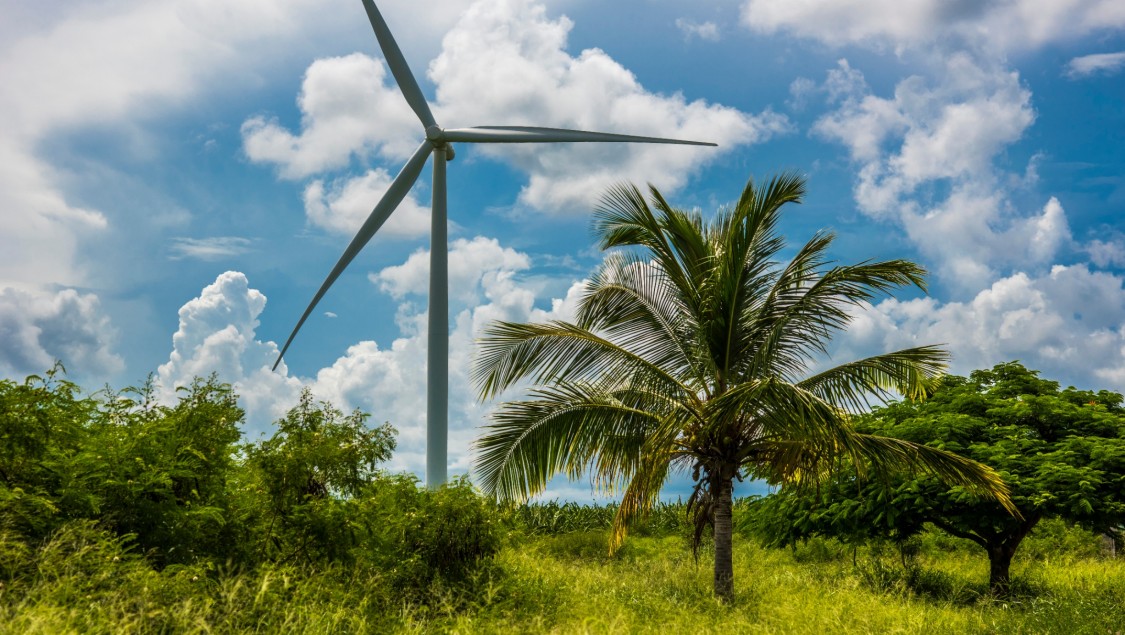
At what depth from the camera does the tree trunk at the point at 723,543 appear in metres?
13.0

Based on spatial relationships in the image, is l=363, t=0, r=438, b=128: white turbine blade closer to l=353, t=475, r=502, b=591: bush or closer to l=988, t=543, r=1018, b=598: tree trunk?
l=353, t=475, r=502, b=591: bush

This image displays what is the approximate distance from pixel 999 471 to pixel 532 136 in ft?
36.8

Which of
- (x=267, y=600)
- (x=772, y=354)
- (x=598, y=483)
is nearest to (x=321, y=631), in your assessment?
(x=267, y=600)

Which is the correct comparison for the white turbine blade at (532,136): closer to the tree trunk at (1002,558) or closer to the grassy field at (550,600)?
the grassy field at (550,600)

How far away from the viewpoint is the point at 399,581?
12180 millimetres

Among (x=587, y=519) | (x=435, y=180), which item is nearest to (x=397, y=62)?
(x=435, y=180)

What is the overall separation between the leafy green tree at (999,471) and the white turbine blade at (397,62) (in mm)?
11487

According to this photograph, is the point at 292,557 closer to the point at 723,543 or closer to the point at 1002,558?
the point at 723,543

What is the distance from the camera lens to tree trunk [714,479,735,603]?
42.6ft

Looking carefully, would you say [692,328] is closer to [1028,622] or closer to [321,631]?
[1028,622]

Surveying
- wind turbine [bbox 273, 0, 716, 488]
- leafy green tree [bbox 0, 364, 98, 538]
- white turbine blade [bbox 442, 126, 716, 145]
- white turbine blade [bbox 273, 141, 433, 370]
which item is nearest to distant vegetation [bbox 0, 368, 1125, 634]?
leafy green tree [bbox 0, 364, 98, 538]

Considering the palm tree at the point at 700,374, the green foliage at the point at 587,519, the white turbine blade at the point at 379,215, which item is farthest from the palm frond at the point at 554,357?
the green foliage at the point at 587,519

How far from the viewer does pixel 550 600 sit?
39.6ft

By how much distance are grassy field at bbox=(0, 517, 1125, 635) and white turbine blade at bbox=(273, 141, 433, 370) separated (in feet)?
22.1
